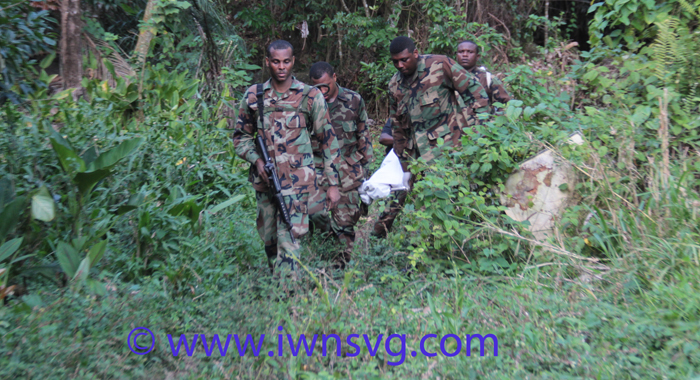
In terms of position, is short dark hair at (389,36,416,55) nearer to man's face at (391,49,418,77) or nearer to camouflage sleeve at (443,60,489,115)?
man's face at (391,49,418,77)

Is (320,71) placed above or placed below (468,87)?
above

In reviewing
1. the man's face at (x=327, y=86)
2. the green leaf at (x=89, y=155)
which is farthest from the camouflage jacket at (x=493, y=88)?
the green leaf at (x=89, y=155)

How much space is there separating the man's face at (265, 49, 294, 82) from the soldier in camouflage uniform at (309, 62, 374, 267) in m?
1.12

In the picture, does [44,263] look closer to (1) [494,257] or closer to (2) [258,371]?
(2) [258,371]

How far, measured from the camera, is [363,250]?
516cm

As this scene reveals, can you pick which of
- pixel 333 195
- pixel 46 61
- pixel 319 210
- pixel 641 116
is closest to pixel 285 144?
pixel 333 195

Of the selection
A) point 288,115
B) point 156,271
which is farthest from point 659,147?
point 156,271

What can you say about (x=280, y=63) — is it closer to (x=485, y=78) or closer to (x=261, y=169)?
(x=261, y=169)

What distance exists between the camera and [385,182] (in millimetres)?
4918

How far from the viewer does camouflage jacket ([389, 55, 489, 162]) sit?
476 cm

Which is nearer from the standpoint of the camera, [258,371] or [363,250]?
[258,371]

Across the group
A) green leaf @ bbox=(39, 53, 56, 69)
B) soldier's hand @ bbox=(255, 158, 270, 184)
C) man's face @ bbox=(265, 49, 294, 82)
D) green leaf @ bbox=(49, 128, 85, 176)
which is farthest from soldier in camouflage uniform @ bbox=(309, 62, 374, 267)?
green leaf @ bbox=(39, 53, 56, 69)

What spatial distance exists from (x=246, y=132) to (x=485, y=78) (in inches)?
110

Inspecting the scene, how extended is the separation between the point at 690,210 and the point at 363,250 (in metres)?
2.71
